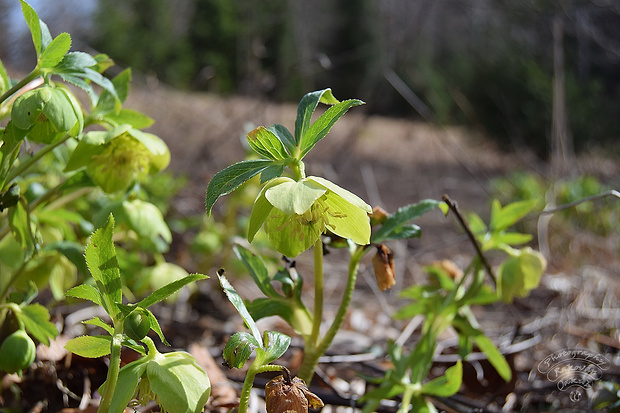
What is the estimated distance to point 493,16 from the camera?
34.6 feet

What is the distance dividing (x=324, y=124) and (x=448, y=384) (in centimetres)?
38

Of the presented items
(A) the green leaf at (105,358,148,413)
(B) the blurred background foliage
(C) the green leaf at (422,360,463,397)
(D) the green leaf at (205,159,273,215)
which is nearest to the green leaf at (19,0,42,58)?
(D) the green leaf at (205,159,273,215)

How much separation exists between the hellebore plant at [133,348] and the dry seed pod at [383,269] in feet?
0.79

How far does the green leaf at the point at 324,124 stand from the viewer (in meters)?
0.53

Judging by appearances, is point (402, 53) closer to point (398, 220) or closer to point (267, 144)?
point (398, 220)

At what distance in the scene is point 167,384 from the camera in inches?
18.7

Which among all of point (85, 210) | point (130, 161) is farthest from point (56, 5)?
point (130, 161)

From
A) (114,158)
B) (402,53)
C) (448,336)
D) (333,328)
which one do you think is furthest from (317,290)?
(402,53)

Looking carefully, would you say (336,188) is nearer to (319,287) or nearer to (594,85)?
(319,287)

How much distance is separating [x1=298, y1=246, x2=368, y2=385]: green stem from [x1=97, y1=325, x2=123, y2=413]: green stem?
0.23 m

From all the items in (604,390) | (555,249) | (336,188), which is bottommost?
(555,249)

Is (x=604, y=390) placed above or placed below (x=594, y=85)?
above

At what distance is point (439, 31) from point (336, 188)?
17544mm

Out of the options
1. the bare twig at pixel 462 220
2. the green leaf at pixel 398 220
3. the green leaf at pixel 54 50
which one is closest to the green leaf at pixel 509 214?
the bare twig at pixel 462 220
